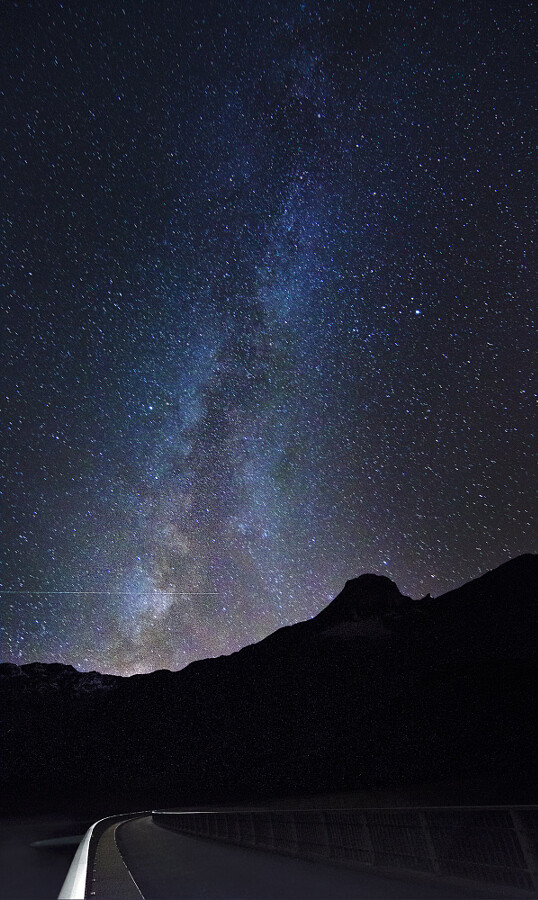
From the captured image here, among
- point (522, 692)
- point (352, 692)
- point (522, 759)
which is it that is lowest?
point (522, 759)

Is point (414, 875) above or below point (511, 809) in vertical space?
below

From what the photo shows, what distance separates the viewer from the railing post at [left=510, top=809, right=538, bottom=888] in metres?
6.75

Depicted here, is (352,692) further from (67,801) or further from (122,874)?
(122,874)

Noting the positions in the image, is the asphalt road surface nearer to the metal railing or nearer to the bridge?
the bridge

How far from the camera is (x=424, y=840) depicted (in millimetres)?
8477

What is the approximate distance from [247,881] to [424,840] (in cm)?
223

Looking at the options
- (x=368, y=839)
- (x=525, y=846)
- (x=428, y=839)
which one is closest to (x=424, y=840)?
(x=428, y=839)

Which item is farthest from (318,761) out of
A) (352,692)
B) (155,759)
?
(155,759)

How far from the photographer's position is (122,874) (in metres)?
8.80

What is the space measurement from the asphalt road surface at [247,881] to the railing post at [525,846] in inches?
26.1

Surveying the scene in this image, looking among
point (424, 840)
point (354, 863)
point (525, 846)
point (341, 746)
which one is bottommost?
point (354, 863)

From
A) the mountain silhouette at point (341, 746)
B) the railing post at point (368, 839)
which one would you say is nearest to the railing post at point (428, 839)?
the railing post at point (368, 839)

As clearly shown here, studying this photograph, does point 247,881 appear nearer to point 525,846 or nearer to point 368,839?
point 368,839

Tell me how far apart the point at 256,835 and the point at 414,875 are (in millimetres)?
8317
